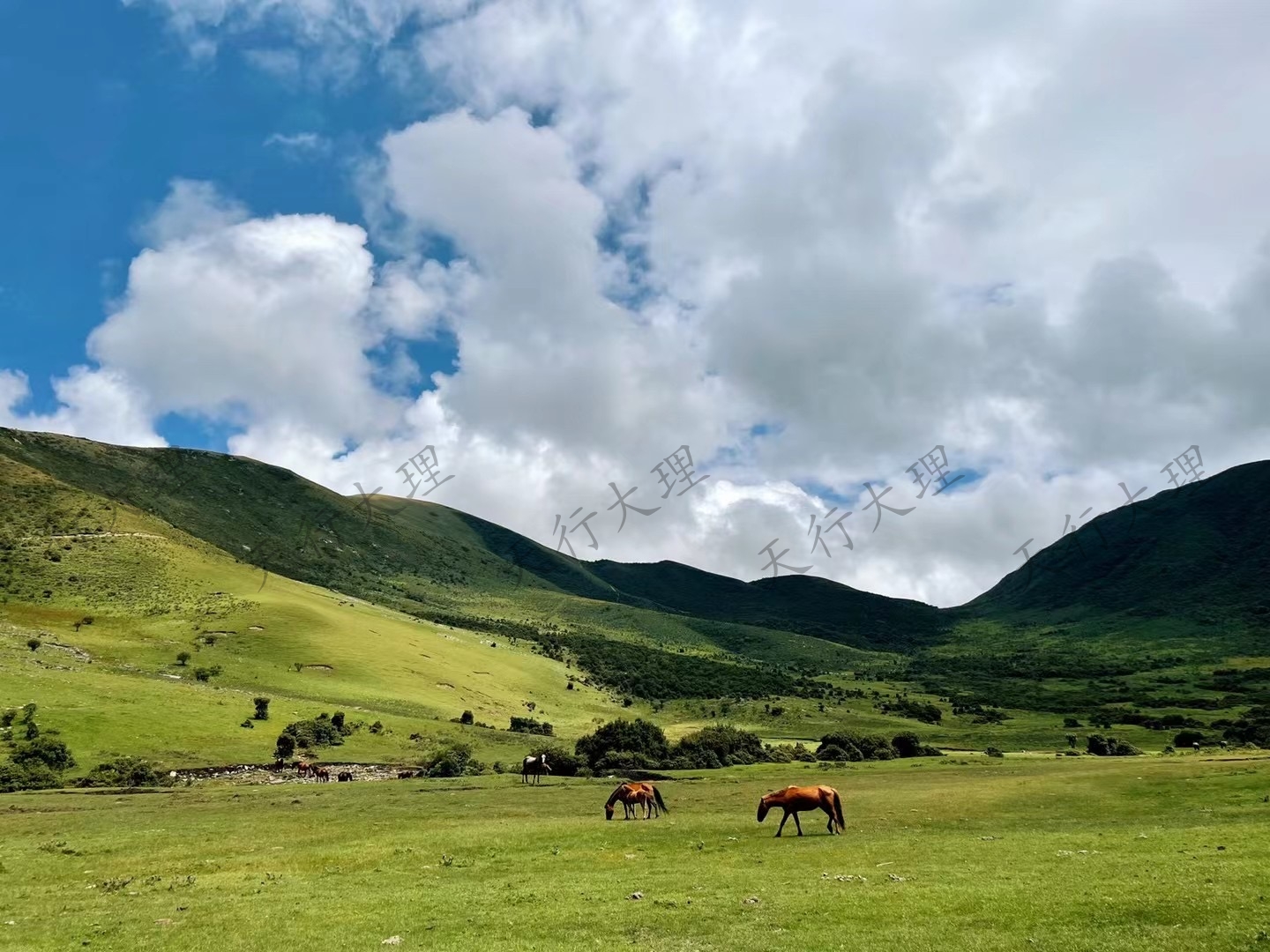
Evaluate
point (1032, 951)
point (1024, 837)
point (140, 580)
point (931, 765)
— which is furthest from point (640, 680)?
point (1032, 951)

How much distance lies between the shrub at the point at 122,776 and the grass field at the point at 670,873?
1094 centimetres

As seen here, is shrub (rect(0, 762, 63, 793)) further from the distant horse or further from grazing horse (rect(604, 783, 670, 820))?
grazing horse (rect(604, 783, 670, 820))

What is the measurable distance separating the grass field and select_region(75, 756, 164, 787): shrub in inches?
431

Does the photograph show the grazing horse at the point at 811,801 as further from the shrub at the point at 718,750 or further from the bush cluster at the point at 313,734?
the bush cluster at the point at 313,734

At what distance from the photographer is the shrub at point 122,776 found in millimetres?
51281

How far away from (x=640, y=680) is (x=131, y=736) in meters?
113

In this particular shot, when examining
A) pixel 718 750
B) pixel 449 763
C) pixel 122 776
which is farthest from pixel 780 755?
pixel 122 776

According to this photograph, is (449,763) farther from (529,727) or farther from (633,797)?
(529,727)

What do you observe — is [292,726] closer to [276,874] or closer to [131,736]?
[131,736]

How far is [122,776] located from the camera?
52.6 m

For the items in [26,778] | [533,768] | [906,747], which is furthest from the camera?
[906,747]

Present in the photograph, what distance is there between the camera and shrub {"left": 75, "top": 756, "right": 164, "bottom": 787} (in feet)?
168

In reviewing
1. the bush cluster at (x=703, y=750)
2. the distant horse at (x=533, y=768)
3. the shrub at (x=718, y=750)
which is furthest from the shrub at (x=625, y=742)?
the distant horse at (x=533, y=768)

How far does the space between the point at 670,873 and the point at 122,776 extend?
48.9 meters
